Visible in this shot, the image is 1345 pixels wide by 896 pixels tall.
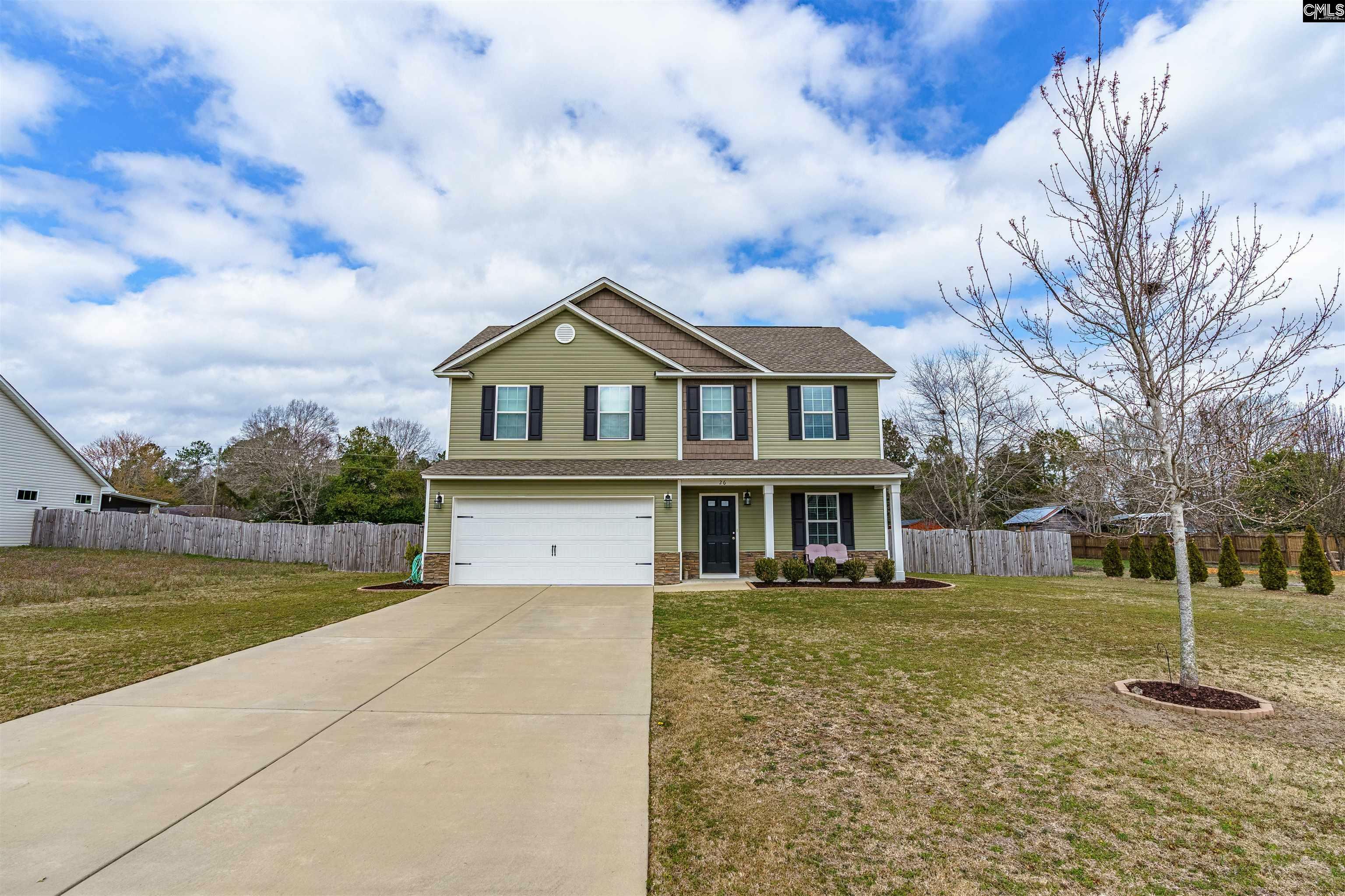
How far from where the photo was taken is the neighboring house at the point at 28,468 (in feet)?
69.2

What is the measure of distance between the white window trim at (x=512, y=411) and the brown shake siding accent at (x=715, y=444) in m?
4.06

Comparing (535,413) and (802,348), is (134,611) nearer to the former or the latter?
(535,413)

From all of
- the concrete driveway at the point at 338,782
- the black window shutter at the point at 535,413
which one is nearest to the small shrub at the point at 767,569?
the black window shutter at the point at 535,413

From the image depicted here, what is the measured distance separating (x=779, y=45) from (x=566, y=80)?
400cm

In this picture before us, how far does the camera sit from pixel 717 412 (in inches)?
619

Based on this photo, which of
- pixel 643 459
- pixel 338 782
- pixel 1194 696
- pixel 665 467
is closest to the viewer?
pixel 338 782

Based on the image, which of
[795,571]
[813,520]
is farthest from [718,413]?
[795,571]

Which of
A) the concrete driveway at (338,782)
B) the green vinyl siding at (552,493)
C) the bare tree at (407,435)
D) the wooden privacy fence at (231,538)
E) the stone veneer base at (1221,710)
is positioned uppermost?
the bare tree at (407,435)

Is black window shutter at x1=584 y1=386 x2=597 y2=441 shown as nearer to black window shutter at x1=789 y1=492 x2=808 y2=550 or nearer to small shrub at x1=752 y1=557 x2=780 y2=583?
small shrub at x1=752 y1=557 x2=780 y2=583

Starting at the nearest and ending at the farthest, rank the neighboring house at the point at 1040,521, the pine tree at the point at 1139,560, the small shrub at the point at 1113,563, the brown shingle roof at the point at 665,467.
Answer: the brown shingle roof at the point at 665,467 → the pine tree at the point at 1139,560 → the small shrub at the point at 1113,563 → the neighboring house at the point at 1040,521

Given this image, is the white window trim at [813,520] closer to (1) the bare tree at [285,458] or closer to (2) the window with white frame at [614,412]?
(2) the window with white frame at [614,412]

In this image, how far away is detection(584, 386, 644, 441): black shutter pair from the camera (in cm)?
1530

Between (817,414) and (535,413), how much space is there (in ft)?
24.6

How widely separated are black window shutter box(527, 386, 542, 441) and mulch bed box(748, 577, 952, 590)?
6565 millimetres
